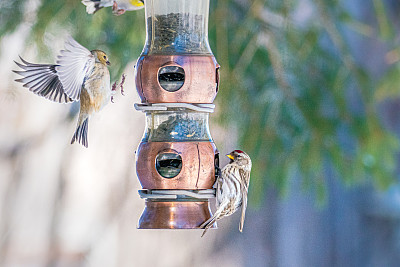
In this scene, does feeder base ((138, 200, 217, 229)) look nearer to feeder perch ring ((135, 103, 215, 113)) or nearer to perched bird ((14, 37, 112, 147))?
feeder perch ring ((135, 103, 215, 113))

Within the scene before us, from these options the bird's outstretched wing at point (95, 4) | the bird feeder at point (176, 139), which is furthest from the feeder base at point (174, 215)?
the bird's outstretched wing at point (95, 4)

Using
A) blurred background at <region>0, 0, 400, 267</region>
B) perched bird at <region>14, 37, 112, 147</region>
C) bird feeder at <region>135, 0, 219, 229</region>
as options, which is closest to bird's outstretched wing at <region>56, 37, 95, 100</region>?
perched bird at <region>14, 37, 112, 147</region>

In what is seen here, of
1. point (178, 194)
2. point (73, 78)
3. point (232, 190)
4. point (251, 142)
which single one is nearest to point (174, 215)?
point (178, 194)

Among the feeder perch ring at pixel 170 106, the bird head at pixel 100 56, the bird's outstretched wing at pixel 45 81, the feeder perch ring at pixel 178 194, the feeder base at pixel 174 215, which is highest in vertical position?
the bird head at pixel 100 56

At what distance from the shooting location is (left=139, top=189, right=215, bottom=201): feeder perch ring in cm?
213

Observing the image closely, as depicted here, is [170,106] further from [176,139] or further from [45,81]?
[45,81]

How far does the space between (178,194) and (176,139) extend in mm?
176

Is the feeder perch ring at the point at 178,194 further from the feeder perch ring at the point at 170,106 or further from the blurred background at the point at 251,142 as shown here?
the blurred background at the point at 251,142

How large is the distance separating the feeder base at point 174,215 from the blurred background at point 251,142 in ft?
3.91

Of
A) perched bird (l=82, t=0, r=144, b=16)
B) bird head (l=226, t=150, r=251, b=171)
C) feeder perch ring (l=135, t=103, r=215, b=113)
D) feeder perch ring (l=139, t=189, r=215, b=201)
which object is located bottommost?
feeder perch ring (l=139, t=189, r=215, b=201)

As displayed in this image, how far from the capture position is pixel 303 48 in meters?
3.27

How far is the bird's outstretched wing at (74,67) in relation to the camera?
7.72 ft

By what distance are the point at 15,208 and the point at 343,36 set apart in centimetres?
236

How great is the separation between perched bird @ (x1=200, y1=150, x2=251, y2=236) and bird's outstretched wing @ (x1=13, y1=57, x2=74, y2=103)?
2.01ft
